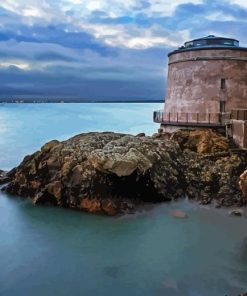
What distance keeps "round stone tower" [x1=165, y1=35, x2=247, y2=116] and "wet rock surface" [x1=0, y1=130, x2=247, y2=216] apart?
3.24m

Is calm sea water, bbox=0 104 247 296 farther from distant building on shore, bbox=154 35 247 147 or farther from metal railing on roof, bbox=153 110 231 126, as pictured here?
distant building on shore, bbox=154 35 247 147

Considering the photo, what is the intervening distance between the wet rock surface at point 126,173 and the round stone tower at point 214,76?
3242mm

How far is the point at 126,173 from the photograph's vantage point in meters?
16.3

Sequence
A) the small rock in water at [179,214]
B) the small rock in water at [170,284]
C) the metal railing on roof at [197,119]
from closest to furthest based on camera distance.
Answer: the small rock in water at [170,284], the small rock in water at [179,214], the metal railing on roof at [197,119]

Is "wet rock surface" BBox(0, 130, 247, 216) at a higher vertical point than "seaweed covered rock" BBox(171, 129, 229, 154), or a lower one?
lower

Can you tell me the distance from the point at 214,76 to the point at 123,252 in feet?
42.7

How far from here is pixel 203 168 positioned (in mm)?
18297

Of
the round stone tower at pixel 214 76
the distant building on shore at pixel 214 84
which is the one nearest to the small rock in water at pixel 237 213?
the distant building on shore at pixel 214 84

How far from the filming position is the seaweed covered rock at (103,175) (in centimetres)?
1619

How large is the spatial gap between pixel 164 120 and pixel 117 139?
5.83 metres

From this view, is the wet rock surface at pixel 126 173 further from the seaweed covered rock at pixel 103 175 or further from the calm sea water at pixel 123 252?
the calm sea water at pixel 123 252

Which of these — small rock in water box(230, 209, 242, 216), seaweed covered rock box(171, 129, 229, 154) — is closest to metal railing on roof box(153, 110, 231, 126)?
seaweed covered rock box(171, 129, 229, 154)

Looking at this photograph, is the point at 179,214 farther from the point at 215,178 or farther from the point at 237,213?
the point at 215,178

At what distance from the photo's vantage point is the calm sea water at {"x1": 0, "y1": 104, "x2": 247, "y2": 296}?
10117mm
